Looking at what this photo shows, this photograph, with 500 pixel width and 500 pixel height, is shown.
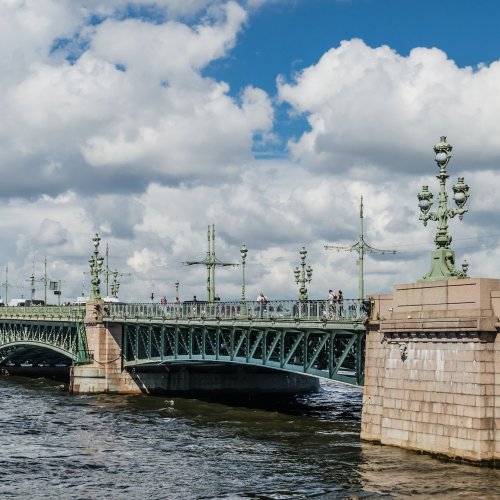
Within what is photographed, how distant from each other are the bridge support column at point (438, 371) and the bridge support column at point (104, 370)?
36.9 m

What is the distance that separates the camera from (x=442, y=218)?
3741 centimetres

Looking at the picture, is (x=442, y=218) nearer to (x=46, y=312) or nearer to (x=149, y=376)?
(x=149, y=376)

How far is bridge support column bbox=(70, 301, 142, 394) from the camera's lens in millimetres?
74125

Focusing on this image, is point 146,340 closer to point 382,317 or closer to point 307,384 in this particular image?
point 307,384

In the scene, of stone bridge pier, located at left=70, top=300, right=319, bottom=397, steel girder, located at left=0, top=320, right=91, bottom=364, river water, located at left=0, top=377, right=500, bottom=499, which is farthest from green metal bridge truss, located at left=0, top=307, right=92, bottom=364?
river water, located at left=0, top=377, right=500, bottom=499

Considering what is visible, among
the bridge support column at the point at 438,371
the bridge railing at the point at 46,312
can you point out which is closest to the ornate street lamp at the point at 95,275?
the bridge railing at the point at 46,312

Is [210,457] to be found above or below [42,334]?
below

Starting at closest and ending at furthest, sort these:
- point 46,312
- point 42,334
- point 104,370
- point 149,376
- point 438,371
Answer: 1. point 438,371
2. point 104,370
3. point 149,376
4. point 42,334
5. point 46,312

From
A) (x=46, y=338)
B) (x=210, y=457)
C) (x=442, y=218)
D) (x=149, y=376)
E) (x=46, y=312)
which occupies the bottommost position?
(x=210, y=457)

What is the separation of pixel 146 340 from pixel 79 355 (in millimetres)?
7870

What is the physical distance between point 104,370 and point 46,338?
1763 centimetres

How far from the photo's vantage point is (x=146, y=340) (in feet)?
242

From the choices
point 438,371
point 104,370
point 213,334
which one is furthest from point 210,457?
point 104,370

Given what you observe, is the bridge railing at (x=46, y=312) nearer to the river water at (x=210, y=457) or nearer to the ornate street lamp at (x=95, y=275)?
the ornate street lamp at (x=95, y=275)
